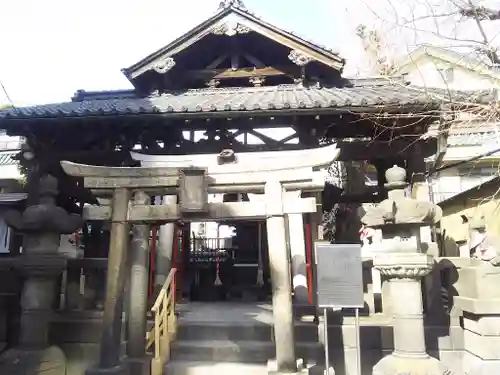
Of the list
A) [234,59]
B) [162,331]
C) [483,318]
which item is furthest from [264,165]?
[234,59]

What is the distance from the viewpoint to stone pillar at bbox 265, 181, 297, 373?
5.80 m

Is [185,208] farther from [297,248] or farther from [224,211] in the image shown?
[297,248]

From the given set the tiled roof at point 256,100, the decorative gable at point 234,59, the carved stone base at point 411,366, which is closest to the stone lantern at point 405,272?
the carved stone base at point 411,366

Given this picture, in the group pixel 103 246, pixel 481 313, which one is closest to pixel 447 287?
pixel 481 313

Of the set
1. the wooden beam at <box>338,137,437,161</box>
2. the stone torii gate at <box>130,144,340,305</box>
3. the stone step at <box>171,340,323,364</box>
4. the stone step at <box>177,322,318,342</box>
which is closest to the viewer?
the stone torii gate at <box>130,144,340,305</box>

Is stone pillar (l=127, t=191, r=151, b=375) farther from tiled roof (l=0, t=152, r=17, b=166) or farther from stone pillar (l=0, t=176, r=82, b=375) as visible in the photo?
tiled roof (l=0, t=152, r=17, b=166)

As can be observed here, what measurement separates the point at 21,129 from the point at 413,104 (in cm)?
758

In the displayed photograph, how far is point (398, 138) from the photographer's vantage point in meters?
8.73

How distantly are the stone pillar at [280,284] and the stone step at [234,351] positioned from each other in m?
0.92

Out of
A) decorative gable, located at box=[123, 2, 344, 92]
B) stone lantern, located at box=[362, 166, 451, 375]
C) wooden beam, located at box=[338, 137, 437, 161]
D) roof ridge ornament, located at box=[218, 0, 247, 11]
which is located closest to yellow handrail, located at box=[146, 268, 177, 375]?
stone lantern, located at box=[362, 166, 451, 375]

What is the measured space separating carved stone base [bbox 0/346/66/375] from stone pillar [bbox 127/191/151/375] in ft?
3.74

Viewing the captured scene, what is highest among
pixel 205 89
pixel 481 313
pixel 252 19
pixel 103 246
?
pixel 252 19

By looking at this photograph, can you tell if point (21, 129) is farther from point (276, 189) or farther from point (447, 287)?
point (447, 287)

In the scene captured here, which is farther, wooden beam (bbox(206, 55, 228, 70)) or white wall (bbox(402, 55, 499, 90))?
wooden beam (bbox(206, 55, 228, 70))
